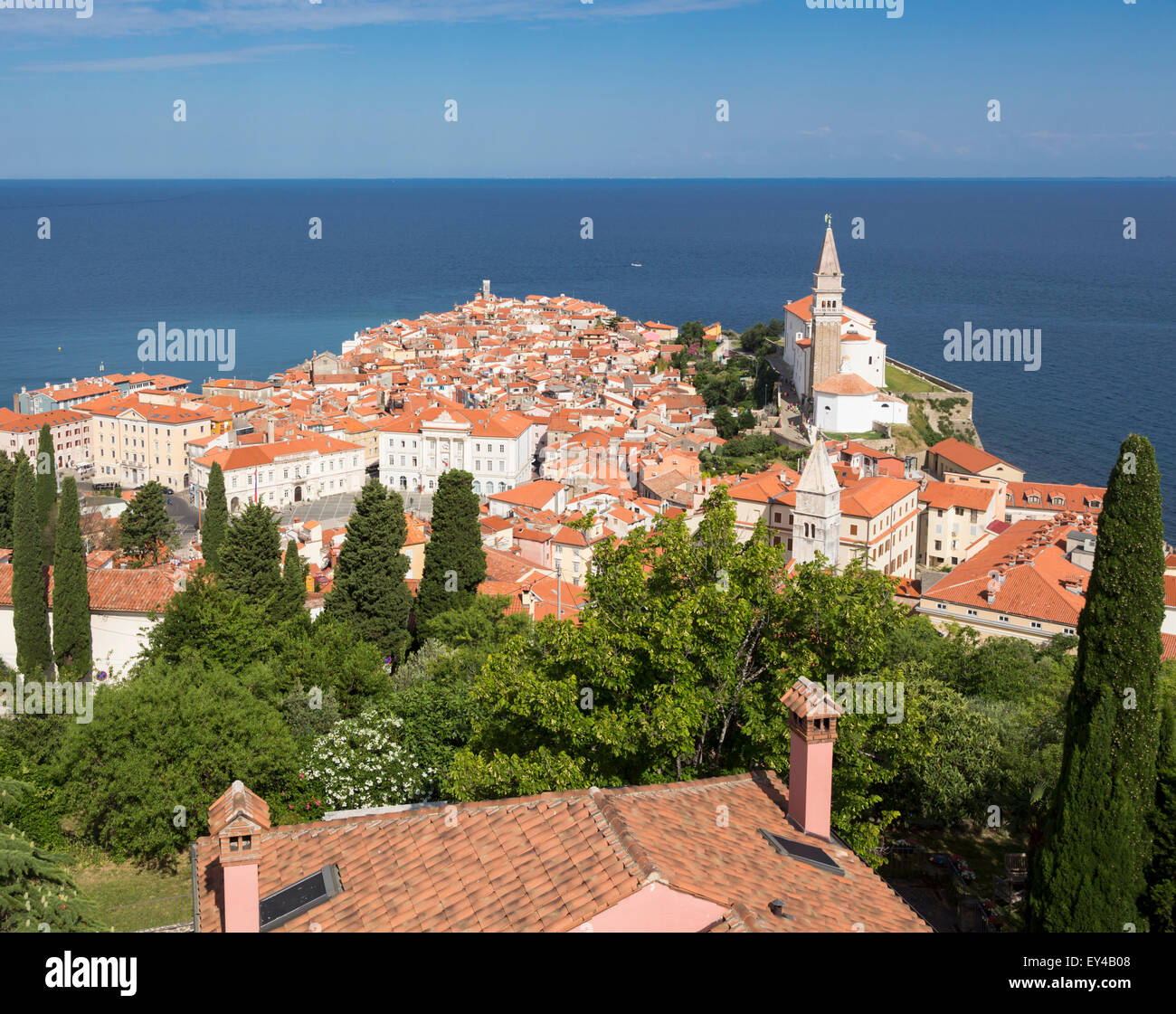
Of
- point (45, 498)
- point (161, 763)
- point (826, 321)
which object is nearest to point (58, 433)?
point (826, 321)

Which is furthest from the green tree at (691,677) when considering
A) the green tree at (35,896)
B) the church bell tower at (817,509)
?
the church bell tower at (817,509)

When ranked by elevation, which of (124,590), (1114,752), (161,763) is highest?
(1114,752)

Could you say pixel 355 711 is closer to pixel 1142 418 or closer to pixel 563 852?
pixel 563 852

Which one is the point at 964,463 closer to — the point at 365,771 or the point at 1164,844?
the point at 365,771

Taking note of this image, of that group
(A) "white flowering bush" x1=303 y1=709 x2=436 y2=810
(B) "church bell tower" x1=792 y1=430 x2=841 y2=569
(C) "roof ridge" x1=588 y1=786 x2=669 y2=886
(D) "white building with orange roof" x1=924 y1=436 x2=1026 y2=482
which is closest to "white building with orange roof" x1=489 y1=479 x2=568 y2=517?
(B) "church bell tower" x1=792 y1=430 x2=841 y2=569
